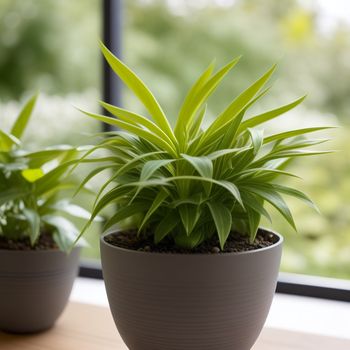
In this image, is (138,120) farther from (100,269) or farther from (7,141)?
(100,269)

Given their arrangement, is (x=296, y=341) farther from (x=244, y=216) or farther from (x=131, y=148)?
(x=131, y=148)

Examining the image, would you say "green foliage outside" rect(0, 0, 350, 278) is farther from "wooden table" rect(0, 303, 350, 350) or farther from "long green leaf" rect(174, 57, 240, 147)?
"long green leaf" rect(174, 57, 240, 147)

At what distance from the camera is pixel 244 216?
1.06 m

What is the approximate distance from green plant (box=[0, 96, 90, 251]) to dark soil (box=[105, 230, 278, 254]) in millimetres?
212

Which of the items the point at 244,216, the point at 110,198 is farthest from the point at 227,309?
the point at 110,198

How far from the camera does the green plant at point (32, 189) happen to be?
1.23m

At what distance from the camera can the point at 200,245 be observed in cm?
103

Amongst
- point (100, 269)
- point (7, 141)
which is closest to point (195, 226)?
point (7, 141)

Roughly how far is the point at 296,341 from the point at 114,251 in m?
0.52

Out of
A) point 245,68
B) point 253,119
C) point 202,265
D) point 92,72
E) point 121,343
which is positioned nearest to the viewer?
point 202,265

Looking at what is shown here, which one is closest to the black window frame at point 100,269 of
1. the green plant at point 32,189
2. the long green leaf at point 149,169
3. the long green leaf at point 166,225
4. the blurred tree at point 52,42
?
the green plant at point 32,189

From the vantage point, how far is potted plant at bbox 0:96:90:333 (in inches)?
48.4

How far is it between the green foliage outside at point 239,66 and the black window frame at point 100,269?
8.93 feet

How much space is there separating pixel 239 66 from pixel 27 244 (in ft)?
12.5
